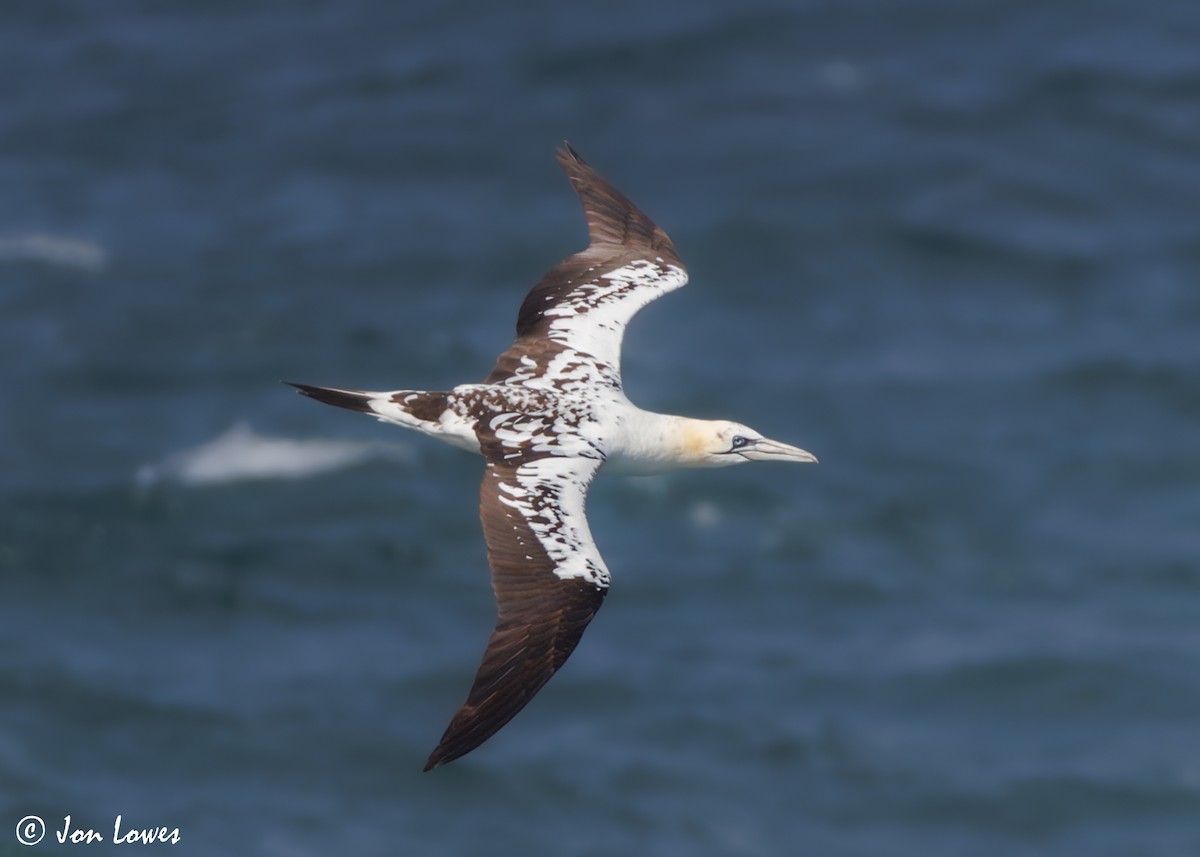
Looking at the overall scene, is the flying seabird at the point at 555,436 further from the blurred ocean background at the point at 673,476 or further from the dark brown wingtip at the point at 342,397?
the blurred ocean background at the point at 673,476

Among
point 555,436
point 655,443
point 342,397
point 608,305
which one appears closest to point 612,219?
point 608,305

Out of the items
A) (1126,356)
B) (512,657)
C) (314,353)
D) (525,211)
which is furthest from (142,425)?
(512,657)

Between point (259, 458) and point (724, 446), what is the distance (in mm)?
17510

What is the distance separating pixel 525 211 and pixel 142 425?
910cm

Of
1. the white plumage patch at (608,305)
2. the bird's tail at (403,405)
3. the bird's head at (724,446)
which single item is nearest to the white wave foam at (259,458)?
the white plumage patch at (608,305)

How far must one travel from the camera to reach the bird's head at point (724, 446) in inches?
781

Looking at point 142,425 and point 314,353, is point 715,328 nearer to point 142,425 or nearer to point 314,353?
point 314,353

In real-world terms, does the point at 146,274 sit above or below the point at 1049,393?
above

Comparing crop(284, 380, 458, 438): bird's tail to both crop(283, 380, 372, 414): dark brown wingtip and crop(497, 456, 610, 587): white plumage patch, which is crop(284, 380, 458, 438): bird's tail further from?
crop(497, 456, 610, 587): white plumage patch

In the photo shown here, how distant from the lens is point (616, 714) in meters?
31.9

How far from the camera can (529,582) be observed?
16.8 metres

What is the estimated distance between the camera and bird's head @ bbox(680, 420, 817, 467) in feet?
65.1

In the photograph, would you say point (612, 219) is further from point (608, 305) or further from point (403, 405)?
point (403, 405)

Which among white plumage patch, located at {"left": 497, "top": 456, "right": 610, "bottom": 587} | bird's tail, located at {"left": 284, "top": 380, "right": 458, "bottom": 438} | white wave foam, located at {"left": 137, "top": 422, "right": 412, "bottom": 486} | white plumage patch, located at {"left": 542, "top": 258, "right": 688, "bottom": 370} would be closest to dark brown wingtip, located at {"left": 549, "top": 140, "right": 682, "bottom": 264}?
white plumage patch, located at {"left": 542, "top": 258, "right": 688, "bottom": 370}
